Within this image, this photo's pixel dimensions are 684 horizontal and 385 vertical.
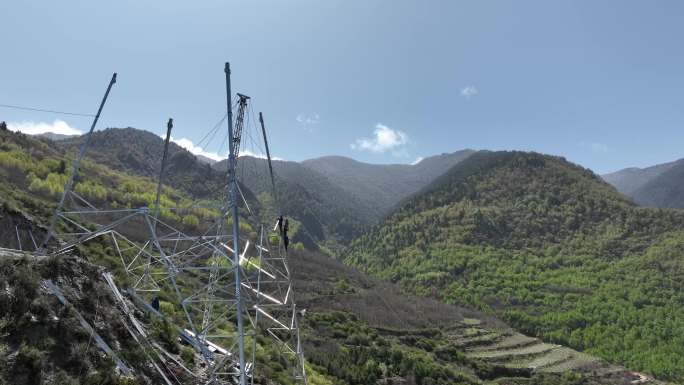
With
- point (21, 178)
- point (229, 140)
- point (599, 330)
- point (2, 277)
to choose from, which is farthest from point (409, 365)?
point (21, 178)

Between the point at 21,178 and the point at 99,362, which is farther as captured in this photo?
the point at 21,178

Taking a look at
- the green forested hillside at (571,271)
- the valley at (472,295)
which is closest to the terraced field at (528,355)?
the valley at (472,295)

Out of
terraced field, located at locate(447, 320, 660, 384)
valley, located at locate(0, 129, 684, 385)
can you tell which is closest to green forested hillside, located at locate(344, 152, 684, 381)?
valley, located at locate(0, 129, 684, 385)

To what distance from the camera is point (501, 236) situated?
182 metres

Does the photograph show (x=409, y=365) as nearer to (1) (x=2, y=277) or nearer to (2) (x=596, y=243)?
(1) (x=2, y=277)

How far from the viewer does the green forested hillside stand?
8925 cm

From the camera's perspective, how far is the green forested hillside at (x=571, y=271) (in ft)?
293

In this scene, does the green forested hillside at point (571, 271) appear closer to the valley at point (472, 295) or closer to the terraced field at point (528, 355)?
the valley at point (472, 295)

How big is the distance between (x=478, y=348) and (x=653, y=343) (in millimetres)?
40406

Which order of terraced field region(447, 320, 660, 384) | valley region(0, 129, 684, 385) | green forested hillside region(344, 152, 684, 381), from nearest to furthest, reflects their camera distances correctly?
valley region(0, 129, 684, 385)
terraced field region(447, 320, 660, 384)
green forested hillside region(344, 152, 684, 381)

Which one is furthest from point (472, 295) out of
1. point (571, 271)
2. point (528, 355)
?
point (528, 355)

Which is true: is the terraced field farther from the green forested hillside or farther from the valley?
the green forested hillside

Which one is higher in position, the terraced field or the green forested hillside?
the green forested hillside

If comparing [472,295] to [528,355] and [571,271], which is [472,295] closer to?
[571,271]
